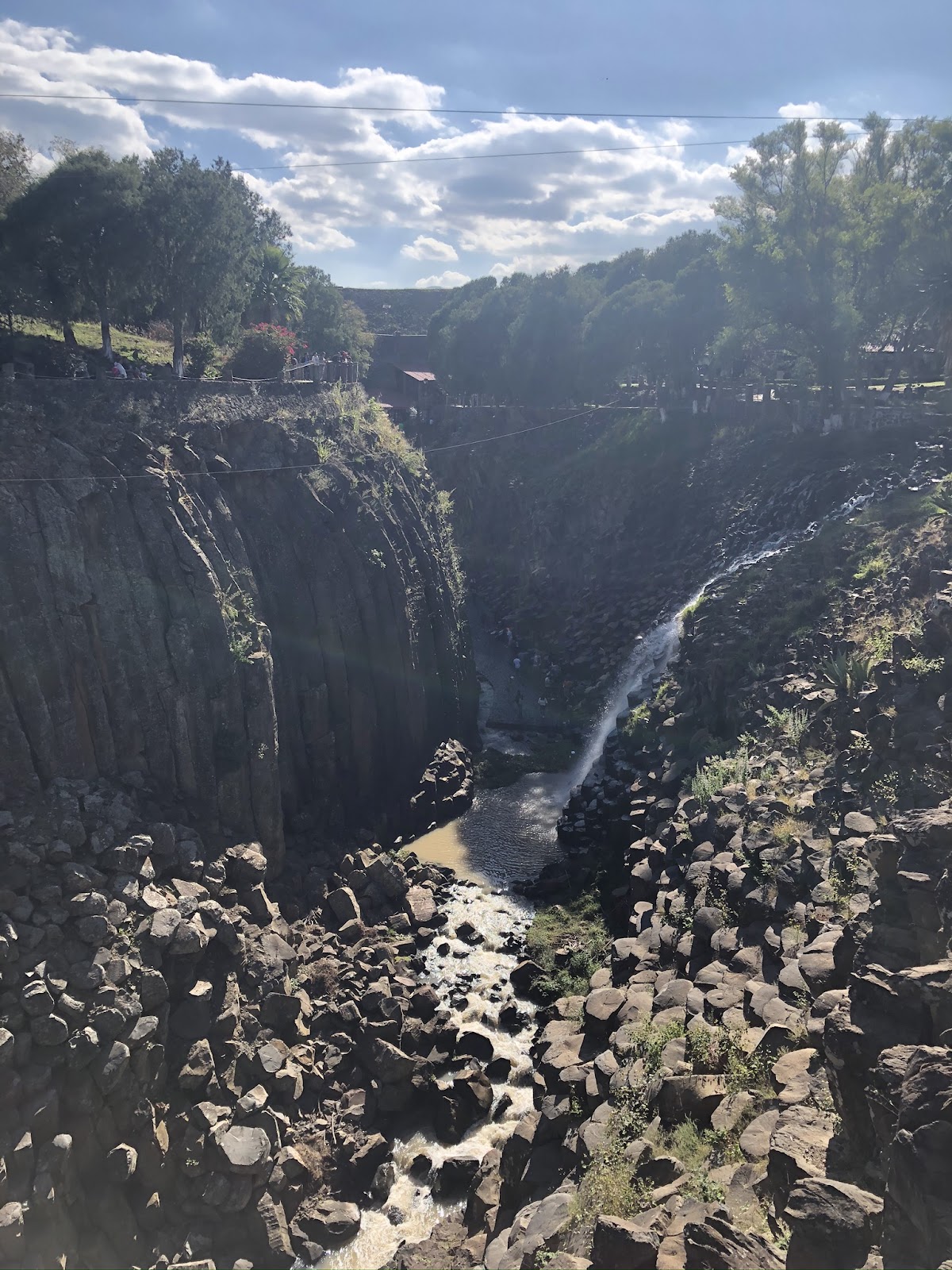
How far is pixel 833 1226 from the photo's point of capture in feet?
27.2

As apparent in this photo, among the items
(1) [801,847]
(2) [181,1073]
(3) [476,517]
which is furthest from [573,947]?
(3) [476,517]

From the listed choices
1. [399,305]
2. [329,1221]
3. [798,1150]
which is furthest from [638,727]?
[399,305]

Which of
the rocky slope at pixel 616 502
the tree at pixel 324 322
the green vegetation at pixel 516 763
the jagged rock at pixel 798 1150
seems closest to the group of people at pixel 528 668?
the rocky slope at pixel 616 502

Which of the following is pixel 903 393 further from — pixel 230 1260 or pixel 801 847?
pixel 230 1260

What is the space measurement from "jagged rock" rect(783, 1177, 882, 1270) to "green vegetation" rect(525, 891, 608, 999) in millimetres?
11659

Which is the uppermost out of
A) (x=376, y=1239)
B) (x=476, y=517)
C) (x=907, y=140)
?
(x=907, y=140)

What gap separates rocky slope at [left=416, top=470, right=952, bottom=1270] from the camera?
29.8 ft

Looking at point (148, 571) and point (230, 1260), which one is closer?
point (230, 1260)

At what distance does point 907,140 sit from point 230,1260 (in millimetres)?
54632

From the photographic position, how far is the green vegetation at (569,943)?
2041cm

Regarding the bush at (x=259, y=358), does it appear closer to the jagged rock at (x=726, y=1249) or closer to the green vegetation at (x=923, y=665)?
the green vegetation at (x=923, y=665)

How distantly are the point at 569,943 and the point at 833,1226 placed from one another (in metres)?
13.9

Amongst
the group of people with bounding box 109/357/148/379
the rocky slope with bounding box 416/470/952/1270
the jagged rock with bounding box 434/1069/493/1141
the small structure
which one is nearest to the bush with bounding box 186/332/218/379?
the group of people with bounding box 109/357/148/379

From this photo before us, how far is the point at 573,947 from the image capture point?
21656 mm
